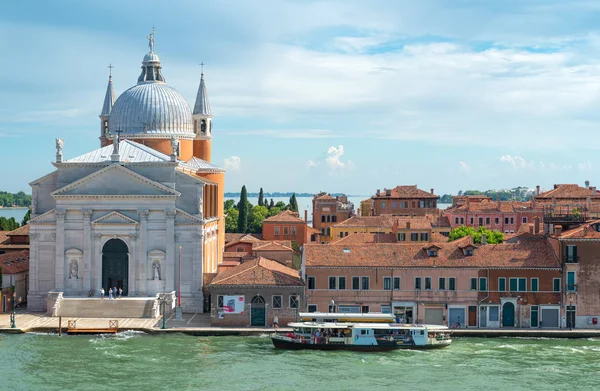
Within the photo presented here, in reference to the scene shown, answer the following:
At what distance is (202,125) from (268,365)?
31890 millimetres

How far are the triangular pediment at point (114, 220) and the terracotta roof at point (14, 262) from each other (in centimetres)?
578

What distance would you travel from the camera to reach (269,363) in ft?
124

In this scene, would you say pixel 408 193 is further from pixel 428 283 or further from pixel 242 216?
pixel 428 283

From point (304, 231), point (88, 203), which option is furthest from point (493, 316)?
point (304, 231)

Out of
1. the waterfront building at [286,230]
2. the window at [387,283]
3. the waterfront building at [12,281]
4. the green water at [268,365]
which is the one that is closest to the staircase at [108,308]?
the waterfront building at [12,281]

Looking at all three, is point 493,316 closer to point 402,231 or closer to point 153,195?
point 153,195

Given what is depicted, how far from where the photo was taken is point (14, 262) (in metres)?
55.3

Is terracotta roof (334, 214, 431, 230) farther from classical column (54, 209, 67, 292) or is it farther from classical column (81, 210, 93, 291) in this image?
classical column (54, 209, 67, 292)

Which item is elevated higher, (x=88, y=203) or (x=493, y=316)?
(x=88, y=203)

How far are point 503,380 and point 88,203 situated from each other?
2561 centimetres

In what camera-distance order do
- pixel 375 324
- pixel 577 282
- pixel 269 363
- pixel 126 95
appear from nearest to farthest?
pixel 269 363, pixel 375 324, pixel 577 282, pixel 126 95

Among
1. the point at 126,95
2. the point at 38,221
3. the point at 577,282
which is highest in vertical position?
the point at 126,95

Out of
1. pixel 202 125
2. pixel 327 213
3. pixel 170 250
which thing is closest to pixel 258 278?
pixel 170 250

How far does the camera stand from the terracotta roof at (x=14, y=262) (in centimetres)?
5263
